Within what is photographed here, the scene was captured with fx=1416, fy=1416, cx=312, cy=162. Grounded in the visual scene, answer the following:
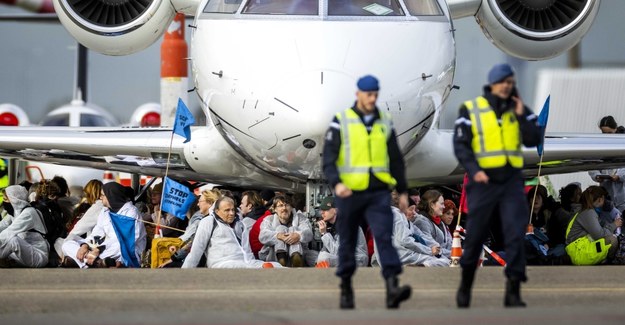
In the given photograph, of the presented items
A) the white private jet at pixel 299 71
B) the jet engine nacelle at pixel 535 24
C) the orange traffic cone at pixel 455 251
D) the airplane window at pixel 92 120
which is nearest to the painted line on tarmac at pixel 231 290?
the white private jet at pixel 299 71

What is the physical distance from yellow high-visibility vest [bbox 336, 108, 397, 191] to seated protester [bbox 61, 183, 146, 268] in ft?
21.5

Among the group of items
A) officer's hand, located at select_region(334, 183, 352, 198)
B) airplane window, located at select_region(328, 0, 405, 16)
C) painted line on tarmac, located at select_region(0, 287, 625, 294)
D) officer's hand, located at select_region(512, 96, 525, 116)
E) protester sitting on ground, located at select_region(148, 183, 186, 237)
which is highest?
airplane window, located at select_region(328, 0, 405, 16)

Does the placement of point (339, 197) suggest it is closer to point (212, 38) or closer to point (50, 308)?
point (50, 308)

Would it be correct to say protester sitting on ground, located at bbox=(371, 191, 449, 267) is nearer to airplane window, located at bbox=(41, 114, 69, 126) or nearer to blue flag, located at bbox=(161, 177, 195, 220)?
blue flag, located at bbox=(161, 177, 195, 220)

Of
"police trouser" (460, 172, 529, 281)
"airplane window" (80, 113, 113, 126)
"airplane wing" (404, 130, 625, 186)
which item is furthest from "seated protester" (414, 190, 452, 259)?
"airplane window" (80, 113, 113, 126)

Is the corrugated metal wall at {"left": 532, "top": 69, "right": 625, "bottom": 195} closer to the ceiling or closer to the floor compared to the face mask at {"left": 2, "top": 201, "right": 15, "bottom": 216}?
closer to the ceiling

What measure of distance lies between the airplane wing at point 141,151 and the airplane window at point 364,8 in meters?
3.02

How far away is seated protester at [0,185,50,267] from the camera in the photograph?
16922 millimetres

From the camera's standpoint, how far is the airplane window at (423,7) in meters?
16.3

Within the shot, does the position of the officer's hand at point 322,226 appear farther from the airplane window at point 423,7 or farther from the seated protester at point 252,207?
the airplane window at point 423,7

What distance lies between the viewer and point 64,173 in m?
38.8

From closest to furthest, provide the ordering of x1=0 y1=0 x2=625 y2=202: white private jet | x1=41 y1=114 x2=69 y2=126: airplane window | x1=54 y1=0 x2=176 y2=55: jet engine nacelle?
1. x1=0 y1=0 x2=625 y2=202: white private jet
2. x1=54 y1=0 x2=176 y2=55: jet engine nacelle
3. x1=41 y1=114 x2=69 y2=126: airplane window

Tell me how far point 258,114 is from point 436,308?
521 cm

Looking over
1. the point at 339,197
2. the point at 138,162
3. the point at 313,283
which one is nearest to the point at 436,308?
the point at 339,197
